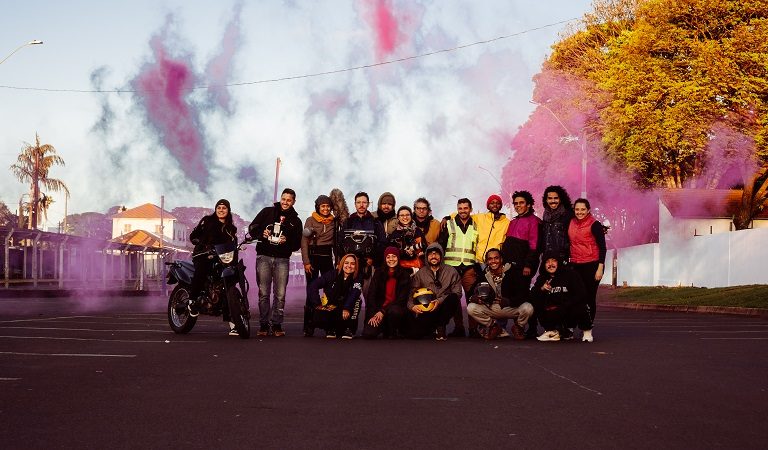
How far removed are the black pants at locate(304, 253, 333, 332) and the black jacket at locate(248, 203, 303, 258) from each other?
0.31 metres

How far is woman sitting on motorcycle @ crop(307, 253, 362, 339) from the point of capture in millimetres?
13203

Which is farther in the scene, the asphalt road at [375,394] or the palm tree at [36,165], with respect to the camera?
the palm tree at [36,165]

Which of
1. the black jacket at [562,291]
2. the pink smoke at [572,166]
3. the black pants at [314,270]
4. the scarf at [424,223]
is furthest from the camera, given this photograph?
the pink smoke at [572,166]

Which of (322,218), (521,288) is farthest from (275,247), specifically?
(521,288)

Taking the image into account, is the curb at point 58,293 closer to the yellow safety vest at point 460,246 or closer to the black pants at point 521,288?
the yellow safety vest at point 460,246

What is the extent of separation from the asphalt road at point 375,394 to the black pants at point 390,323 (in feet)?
2.01

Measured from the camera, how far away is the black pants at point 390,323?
13.2 metres

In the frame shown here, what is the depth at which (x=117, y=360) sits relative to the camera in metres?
9.81

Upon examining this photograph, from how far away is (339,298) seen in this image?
13289mm

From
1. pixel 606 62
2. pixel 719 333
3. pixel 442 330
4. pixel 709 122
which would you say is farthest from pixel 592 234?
pixel 606 62

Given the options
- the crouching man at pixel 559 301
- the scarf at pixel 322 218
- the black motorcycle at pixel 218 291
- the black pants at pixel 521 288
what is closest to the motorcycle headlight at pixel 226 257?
the black motorcycle at pixel 218 291

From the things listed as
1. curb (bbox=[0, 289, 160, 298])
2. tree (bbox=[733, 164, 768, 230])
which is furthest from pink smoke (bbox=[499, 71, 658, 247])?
curb (bbox=[0, 289, 160, 298])

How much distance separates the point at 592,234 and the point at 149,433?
28.1ft

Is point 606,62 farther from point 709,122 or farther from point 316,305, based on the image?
point 316,305
